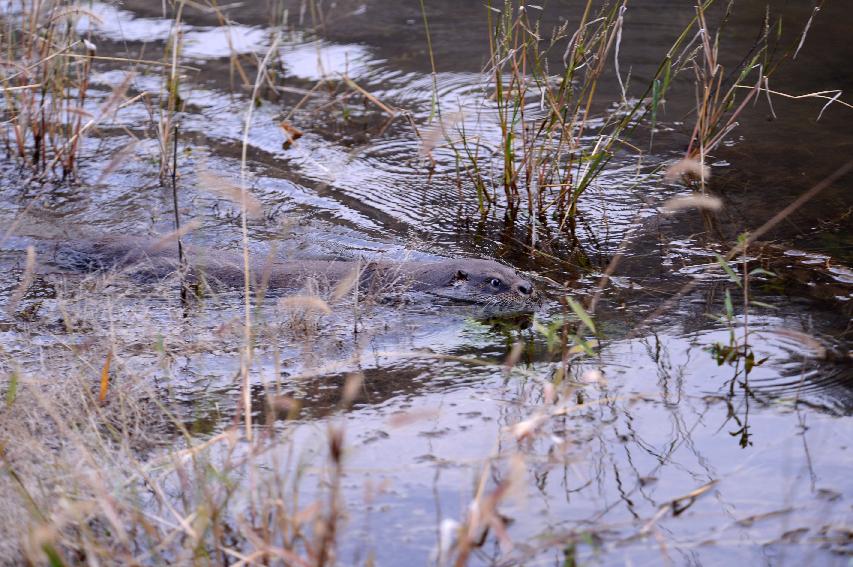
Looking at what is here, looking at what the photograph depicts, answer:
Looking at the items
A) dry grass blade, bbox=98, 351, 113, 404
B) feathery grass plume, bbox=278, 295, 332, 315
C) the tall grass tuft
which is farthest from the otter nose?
the tall grass tuft

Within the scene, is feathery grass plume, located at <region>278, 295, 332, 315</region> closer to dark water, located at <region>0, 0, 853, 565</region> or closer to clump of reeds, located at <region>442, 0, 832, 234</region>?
dark water, located at <region>0, 0, 853, 565</region>

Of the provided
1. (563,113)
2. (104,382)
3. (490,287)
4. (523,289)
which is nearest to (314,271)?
(490,287)

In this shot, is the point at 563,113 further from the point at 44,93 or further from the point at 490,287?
the point at 44,93

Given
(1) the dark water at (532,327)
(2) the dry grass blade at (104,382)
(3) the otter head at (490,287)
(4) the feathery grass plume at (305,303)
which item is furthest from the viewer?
(3) the otter head at (490,287)

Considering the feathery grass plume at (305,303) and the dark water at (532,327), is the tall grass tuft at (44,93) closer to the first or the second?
the dark water at (532,327)

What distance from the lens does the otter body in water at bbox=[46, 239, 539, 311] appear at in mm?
4492

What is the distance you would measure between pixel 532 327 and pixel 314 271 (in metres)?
1.12

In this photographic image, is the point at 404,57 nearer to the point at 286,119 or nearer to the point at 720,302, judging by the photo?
the point at 286,119

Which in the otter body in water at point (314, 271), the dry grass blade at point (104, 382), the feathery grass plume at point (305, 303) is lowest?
the otter body in water at point (314, 271)

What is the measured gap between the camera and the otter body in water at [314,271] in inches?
177

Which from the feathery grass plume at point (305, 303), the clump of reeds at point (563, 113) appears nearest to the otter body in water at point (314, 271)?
the feathery grass plume at point (305, 303)

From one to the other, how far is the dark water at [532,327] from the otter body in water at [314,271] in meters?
0.14

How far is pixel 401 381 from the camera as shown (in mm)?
3631

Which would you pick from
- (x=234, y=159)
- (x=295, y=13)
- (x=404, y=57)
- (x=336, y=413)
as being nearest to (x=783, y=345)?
(x=336, y=413)
